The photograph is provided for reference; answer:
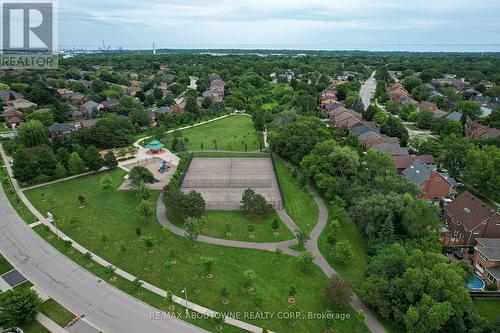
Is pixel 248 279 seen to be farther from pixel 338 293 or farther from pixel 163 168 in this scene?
pixel 163 168

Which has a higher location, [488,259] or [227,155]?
[227,155]

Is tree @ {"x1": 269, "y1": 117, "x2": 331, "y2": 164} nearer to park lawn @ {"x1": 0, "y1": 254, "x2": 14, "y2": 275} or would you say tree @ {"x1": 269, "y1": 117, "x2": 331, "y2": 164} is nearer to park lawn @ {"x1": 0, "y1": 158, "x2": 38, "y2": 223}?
park lawn @ {"x1": 0, "y1": 158, "x2": 38, "y2": 223}

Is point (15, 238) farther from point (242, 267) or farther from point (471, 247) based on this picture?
point (471, 247)

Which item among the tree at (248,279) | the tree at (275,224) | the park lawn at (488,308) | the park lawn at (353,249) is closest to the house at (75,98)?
the tree at (275,224)

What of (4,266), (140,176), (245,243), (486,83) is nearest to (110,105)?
(140,176)

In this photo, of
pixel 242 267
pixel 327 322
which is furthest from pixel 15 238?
pixel 327 322

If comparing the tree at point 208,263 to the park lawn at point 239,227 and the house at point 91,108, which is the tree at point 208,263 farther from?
the house at point 91,108
